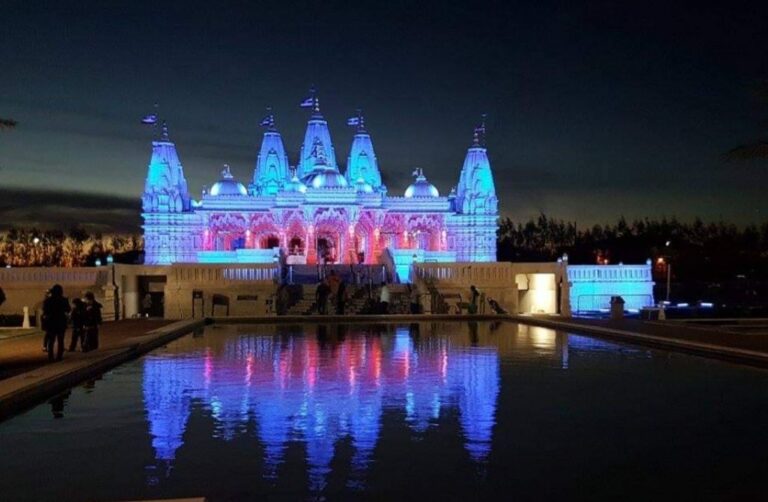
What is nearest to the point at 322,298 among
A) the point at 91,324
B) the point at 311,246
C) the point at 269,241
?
the point at 91,324

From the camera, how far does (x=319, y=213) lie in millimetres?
63844

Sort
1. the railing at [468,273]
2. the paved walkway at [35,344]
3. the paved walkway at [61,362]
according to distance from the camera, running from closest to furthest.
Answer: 1. the paved walkway at [61,362]
2. the paved walkway at [35,344]
3. the railing at [468,273]

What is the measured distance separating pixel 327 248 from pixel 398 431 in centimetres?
5668

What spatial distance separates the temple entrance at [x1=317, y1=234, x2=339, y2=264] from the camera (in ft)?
220

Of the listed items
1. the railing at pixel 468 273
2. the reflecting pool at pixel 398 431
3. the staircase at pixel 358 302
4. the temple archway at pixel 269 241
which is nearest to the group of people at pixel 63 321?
the reflecting pool at pixel 398 431

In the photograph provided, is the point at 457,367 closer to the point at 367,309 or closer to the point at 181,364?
the point at 181,364

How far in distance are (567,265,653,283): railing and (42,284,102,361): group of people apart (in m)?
33.8

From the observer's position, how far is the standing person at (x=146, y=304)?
146ft

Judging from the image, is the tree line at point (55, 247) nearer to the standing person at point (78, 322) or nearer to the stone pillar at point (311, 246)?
the stone pillar at point (311, 246)

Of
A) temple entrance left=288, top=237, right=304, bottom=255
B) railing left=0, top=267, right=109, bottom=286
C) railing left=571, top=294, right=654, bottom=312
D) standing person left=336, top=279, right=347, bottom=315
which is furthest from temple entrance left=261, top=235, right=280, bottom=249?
standing person left=336, top=279, right=347, bottom=315

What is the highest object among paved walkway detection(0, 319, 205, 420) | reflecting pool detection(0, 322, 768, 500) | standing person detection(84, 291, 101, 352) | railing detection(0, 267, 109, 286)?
railing detection(0, 267, 109, 286)

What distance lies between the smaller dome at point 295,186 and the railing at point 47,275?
23517 mm

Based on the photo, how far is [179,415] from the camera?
42.2 ft

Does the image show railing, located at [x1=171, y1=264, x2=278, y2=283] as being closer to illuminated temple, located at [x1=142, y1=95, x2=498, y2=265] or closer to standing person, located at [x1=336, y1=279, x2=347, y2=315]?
standing person, located at [x1=336, y1=279, x2=347, y2=315]
